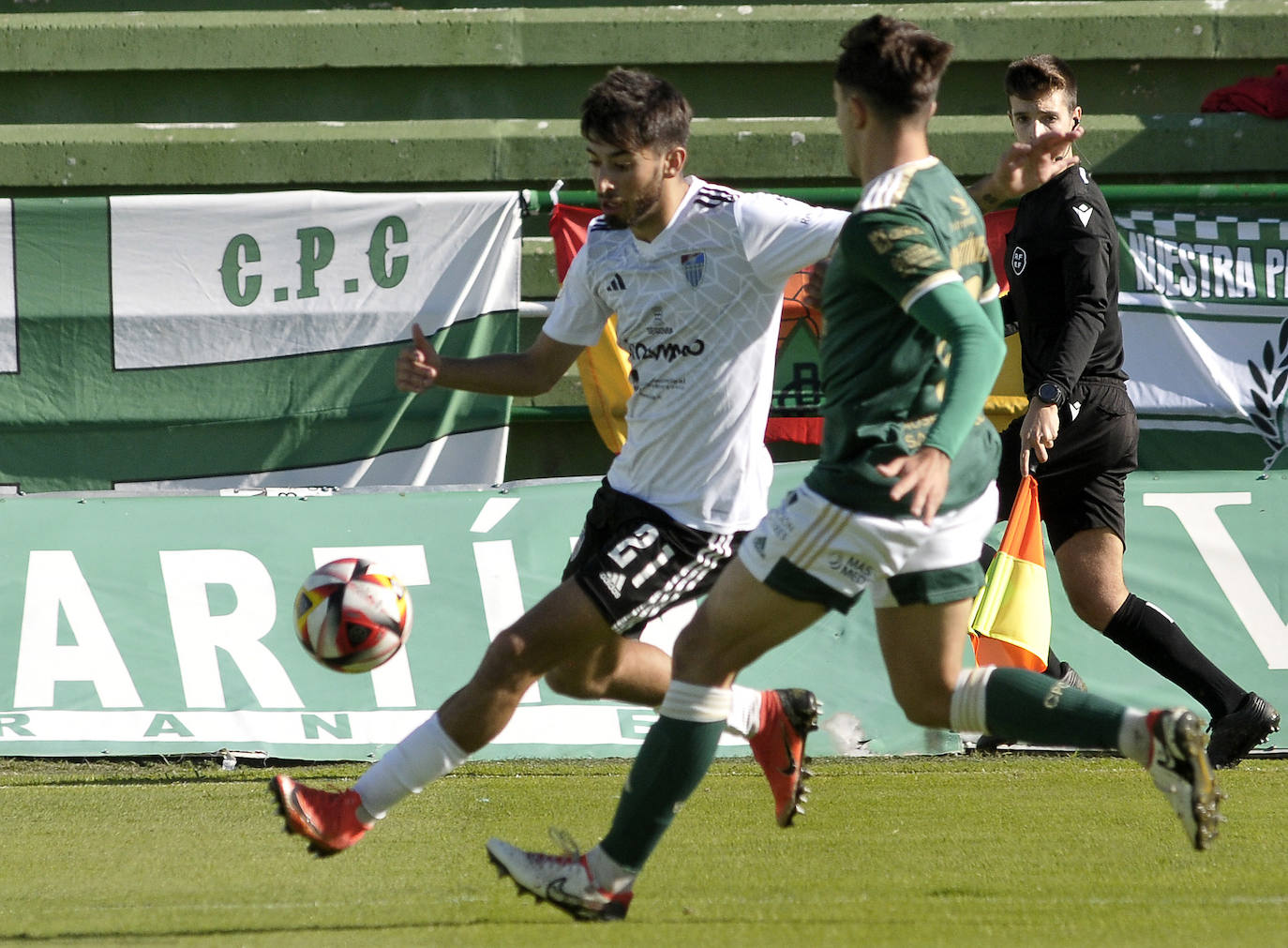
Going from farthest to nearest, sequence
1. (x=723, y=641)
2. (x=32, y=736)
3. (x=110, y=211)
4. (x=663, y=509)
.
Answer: (x=110, y=211) → (x=32, y=736) → (x=663, y=509) → (x=723, y=641)

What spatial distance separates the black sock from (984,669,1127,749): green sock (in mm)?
2094

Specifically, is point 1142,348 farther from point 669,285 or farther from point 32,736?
point 32,736

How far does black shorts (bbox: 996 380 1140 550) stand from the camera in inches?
223

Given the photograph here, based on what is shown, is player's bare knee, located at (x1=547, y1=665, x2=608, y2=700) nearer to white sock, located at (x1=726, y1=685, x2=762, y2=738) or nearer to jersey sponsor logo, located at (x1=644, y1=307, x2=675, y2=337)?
white sock, located at (x1=726, y1=685, x2=762, y2=738)

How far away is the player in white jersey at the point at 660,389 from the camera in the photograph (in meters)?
4.12

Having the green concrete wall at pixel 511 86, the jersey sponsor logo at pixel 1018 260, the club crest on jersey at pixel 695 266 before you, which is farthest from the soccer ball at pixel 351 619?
the green concrete wall at pixel 511 86

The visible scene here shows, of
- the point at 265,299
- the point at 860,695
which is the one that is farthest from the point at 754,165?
the point at 860,695

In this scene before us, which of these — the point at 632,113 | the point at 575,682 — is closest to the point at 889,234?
the point at 632,113

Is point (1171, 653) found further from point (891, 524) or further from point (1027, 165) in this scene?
point (891, 524)

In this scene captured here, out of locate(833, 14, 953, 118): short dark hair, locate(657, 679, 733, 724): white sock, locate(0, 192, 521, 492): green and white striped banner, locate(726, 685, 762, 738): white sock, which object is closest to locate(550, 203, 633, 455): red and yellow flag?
locate(0, 192, 521, 492): green and white striped banner

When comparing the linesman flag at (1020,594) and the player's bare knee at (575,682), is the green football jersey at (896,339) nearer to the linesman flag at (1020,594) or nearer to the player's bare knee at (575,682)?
the player's bare knee at (575,682)

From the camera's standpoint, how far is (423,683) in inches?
250

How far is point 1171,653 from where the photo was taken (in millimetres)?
5715

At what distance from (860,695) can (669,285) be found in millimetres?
2644
